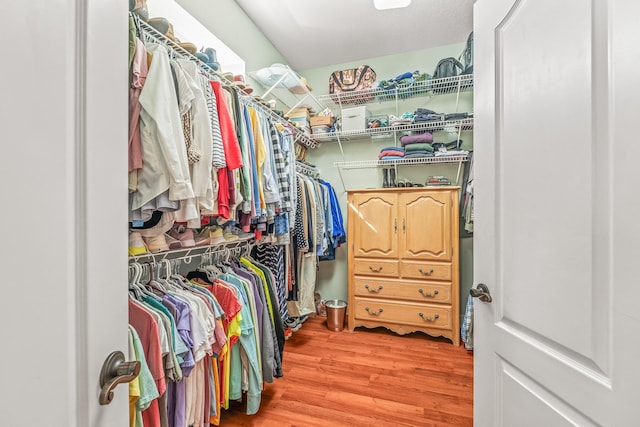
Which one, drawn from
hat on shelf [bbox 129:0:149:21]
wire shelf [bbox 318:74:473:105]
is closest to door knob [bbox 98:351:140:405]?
hat on shelf [bbox 129:0:149:21]

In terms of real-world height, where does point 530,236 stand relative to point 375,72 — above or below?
below

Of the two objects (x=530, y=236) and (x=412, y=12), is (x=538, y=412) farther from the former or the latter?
(x=412, y=12)

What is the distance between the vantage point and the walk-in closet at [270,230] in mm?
408

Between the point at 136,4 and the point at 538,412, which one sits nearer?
the point at 538,412

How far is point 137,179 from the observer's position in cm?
98

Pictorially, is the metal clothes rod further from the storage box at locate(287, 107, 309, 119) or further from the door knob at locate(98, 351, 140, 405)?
the storage box at locate(287, 107, 309, 119)

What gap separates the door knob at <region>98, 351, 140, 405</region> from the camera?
18.4 inches

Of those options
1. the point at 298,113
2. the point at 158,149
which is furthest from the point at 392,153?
the point at 158,149

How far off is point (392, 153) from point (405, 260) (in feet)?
3.65

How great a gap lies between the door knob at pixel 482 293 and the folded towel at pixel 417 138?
211 centimetres

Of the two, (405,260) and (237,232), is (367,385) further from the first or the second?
(237,232)
